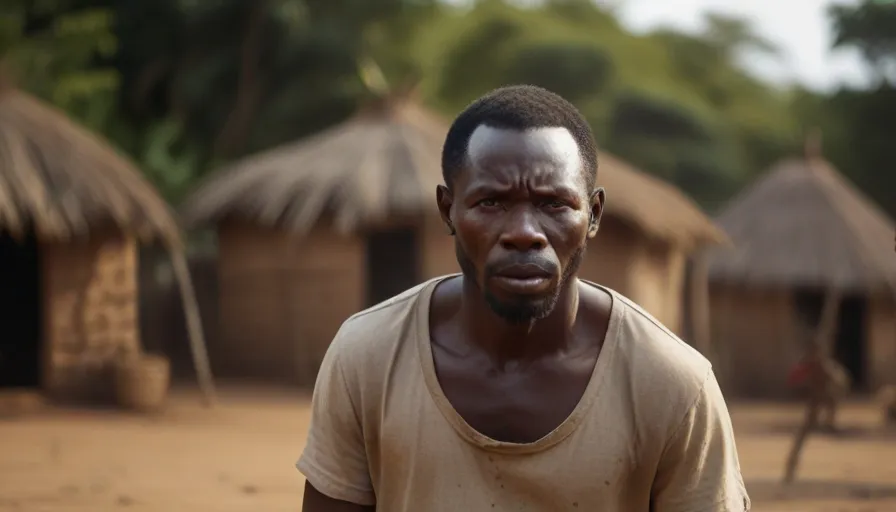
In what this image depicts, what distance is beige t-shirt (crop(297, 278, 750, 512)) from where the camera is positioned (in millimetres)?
2078

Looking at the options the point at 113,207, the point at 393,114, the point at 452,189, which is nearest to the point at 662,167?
the point at 393,114

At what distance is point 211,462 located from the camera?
8828mm

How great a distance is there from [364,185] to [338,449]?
12.3 meters

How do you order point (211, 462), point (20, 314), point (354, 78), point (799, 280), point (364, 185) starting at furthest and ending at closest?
point (354, 78) < point (799, 280) < point (364, 185) < point (20, 314) < point (211, 462)

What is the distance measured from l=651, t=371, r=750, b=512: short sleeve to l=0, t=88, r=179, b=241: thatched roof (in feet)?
32.1

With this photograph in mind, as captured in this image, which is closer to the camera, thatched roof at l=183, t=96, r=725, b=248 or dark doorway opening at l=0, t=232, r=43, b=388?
dark doorway opening at l=0, t=232, r=43, b=388

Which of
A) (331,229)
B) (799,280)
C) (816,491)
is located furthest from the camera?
(799,280)

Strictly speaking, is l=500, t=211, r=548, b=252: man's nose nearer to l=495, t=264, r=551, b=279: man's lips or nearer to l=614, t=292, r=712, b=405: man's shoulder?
l=495, t=264, r=551, b=279: man's lips

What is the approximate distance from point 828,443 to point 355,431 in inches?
413

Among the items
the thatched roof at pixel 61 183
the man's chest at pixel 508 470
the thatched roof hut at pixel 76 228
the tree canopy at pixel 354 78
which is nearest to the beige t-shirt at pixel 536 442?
the man's chest at pixel 508 470

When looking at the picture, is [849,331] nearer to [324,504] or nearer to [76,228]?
[76,228]

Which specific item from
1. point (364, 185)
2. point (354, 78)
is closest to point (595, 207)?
point (364, 185)

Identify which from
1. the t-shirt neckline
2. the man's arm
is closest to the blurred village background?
the man's arm

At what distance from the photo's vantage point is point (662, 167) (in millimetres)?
27094
